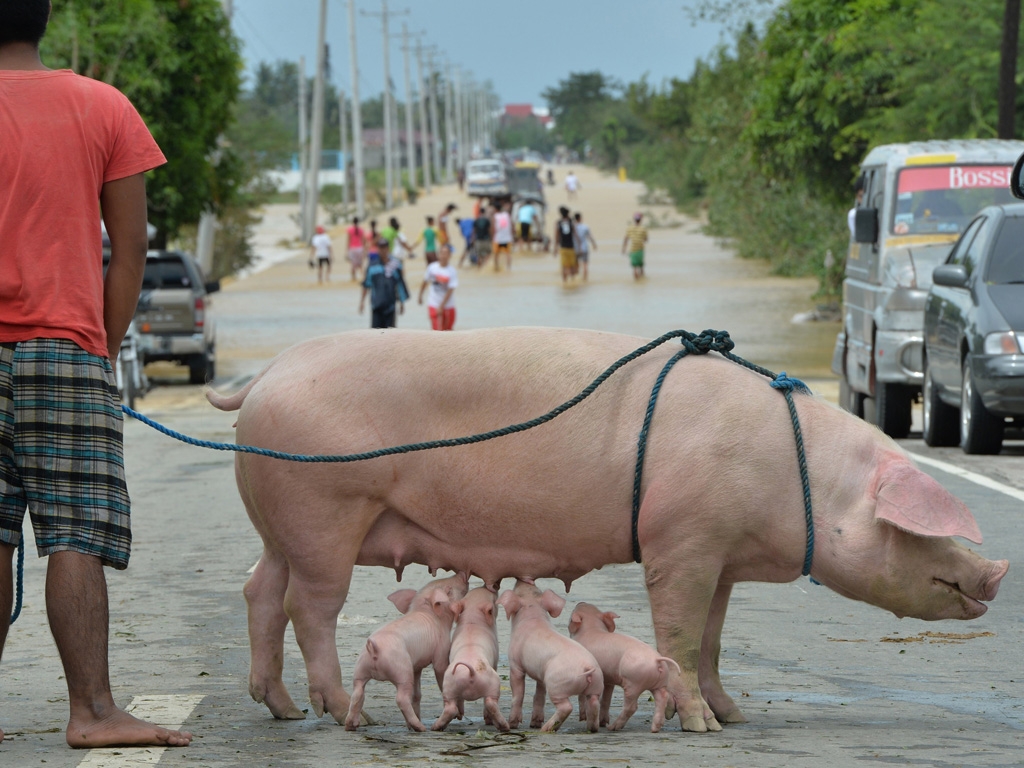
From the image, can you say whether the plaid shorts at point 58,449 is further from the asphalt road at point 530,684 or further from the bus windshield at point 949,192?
the bus windshield at point 949,192

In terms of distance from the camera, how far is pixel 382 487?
5.31 metres

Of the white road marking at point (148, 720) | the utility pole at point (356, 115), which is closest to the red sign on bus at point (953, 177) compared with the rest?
the white road marking at point (148, 720)

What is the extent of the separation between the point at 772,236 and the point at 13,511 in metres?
41.9

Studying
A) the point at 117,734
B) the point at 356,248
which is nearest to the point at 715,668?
the point at 117,734

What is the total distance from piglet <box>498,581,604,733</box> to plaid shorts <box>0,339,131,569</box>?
1265mm

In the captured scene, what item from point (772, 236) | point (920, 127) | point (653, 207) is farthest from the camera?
point (653, 207)

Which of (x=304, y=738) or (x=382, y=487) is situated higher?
(x=382, y=487)

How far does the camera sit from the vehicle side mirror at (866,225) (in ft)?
52.6

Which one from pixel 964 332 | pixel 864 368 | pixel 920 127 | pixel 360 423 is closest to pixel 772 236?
pixel 920 127

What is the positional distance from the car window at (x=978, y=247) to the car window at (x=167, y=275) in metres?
13.1

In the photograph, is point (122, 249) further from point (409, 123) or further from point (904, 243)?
point (409, 123)

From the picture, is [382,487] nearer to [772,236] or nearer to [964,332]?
[964,332]

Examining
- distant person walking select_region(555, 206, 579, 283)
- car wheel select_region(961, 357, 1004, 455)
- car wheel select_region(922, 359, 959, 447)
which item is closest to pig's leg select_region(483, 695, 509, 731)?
car wheel select_region(961, 357, 1004, 455)

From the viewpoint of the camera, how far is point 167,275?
24.3 metres
